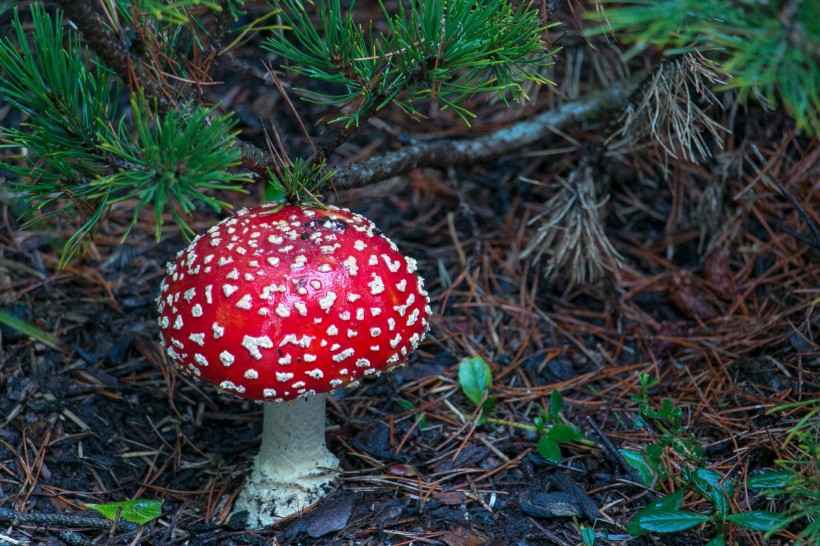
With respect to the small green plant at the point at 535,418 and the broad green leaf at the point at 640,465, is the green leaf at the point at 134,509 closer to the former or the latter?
the small green plant at the point at 535,418

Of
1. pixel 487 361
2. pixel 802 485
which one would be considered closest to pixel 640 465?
pixel 802 485

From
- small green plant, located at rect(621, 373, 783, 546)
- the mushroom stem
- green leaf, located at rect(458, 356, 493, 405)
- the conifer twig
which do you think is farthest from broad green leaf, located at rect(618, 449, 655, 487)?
the conifer twig

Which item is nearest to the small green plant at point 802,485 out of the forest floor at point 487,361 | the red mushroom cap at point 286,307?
the forest floor at point 487,361

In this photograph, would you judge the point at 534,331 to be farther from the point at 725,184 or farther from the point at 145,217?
the point at 145,217

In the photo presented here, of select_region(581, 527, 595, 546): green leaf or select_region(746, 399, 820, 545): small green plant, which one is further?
select_region(581, 527, 595, 546): green leaf

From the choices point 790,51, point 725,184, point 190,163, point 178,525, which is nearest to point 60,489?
point 178,525

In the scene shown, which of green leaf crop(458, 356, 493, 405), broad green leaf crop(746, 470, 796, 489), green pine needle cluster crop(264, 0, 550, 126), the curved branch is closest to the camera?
broad green leaf crop(746, 470, 796, 489)

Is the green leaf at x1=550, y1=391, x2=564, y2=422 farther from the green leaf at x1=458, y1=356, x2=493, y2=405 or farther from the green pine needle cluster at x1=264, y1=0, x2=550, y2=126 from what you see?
the green pine needle cluster at x1=264, y1=0, x2=550, y2=126
